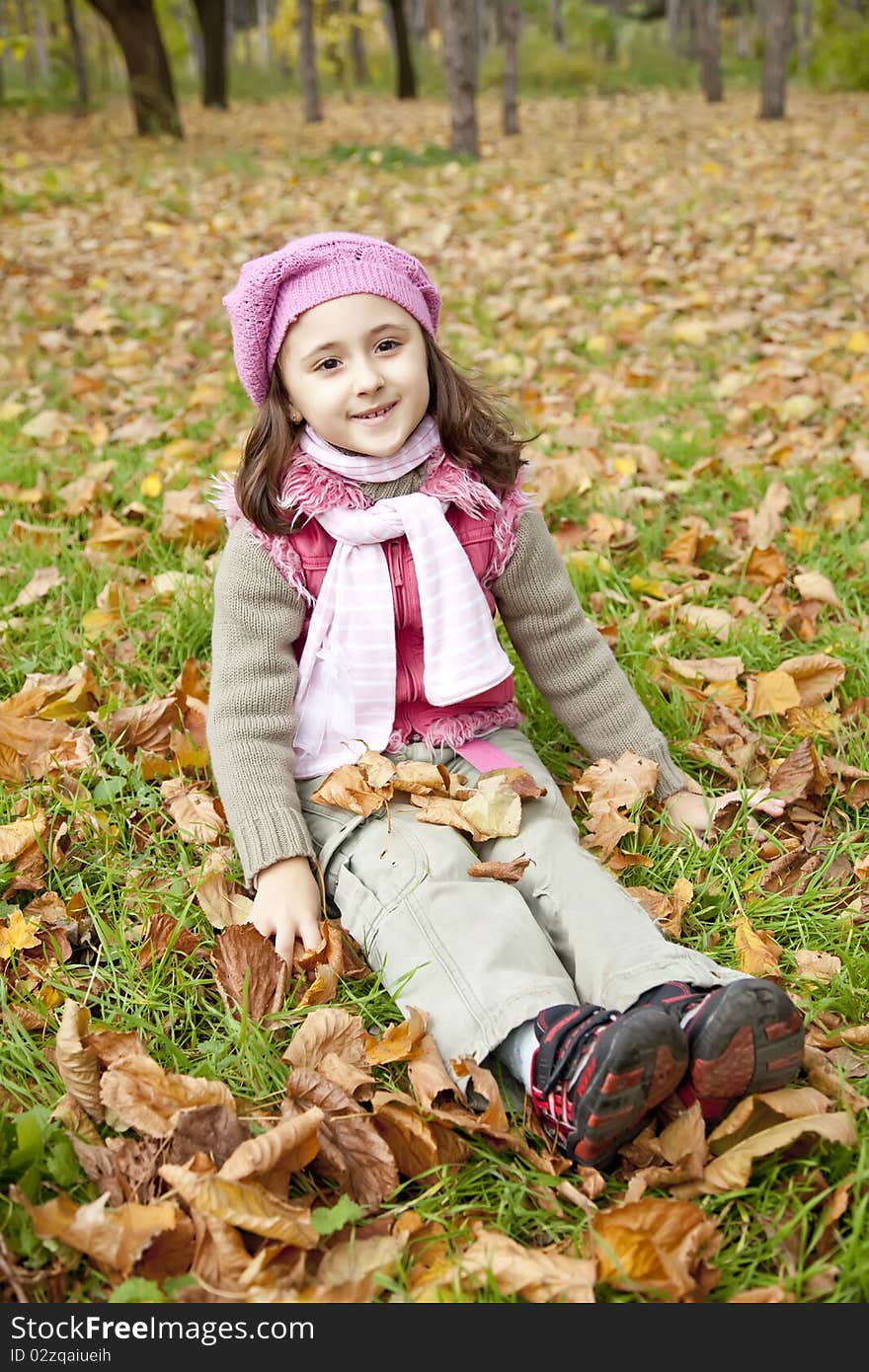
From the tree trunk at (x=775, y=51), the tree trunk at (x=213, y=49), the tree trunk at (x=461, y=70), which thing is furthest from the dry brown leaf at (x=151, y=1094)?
the tree trunk at (x=213, y=49)

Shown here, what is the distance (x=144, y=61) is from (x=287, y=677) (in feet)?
43.0

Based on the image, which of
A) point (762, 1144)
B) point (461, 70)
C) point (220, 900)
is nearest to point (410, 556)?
point (220, 900)

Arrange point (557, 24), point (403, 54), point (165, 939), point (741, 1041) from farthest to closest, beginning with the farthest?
point (557, 24), point (403, 54), point (165, 939), point (741, 1041)

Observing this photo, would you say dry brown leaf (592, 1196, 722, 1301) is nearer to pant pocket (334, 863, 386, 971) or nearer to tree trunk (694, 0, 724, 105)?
pant pocket (334, 863, 386, 971)

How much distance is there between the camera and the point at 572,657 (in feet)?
7.04

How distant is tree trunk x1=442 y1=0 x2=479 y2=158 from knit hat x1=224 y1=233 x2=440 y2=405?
29.4ft

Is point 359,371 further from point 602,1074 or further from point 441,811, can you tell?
point 602,1074

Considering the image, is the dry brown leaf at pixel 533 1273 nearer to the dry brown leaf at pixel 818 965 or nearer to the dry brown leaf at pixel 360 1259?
the dry brown leaf at pixel 360 1259

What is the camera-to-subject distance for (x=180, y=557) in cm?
299

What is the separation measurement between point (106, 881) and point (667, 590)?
159cm

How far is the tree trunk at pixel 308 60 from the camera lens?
12812 mm

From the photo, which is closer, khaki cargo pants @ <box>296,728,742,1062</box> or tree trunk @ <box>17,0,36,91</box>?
khaki cargo pants @ <box>296,728,742,1062</box>

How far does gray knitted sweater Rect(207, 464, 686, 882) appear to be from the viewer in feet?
6.15

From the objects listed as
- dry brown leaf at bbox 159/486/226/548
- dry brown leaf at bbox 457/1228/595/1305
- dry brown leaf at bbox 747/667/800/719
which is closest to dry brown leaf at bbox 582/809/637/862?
dry brown leaf at bbox 747/667/800/719
